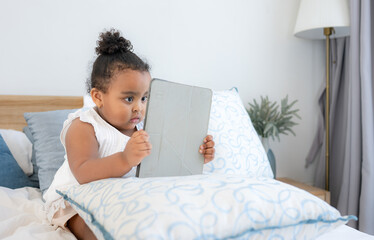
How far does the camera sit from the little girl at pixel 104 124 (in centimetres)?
96

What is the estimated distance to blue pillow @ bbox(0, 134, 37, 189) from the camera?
1348 mm

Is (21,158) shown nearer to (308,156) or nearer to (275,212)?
(275,212)

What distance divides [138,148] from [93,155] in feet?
0.60

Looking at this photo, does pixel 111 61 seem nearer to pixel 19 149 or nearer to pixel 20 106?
pixel 19 149

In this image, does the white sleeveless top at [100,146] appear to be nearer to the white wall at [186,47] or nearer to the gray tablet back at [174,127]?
the gray tablet back at [174,127]

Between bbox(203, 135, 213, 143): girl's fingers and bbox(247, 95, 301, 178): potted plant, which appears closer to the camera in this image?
bbox(203, 135, 213, 143): girl's fingers

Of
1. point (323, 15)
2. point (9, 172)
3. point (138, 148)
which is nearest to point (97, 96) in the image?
point (138, 148)

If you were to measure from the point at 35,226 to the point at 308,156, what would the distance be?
1905 mm

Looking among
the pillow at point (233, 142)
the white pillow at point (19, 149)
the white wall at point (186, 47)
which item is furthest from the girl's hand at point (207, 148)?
the white pillow at point (19, 149)

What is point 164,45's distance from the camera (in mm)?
2012

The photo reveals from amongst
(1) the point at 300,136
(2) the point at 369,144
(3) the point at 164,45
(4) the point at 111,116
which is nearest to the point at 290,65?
(1) the point at 300,136

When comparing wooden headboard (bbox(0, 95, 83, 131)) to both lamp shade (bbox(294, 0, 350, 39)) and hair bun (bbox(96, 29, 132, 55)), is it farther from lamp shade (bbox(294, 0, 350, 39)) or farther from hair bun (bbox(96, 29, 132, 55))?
lamp shade (bbox(294, 0, 350, 39))

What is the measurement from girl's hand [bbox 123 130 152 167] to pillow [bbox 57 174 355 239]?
110mm

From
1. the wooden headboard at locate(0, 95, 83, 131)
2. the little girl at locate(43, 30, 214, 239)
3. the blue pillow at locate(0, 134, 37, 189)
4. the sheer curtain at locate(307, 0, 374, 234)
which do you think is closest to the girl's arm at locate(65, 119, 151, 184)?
the little girl at locate(43, 30, 214, 239)
